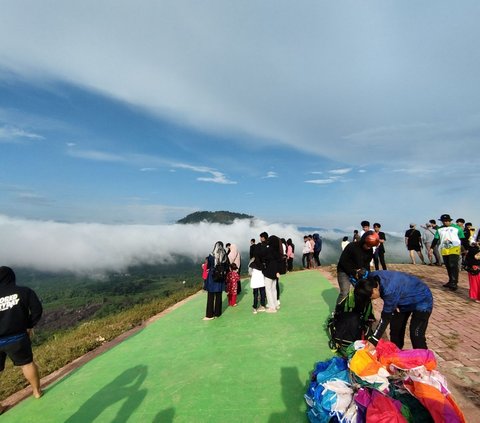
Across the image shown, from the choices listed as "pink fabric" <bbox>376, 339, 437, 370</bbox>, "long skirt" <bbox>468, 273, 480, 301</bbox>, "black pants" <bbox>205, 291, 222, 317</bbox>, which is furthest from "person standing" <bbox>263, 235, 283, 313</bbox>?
"long skirt" <bbox>468, 273, 480, 301</bbox>

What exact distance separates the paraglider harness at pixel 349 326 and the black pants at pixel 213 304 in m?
3.34

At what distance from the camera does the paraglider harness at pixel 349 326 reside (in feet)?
15.2

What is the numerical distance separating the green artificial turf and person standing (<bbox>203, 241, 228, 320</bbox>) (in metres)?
0.37

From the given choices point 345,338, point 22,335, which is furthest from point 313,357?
point 22,335

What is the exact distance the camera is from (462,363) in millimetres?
4309

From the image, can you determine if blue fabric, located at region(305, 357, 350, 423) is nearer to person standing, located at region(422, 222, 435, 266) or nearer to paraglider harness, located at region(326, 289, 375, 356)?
paraglider harness, located at region(326, 289, 375, 356)

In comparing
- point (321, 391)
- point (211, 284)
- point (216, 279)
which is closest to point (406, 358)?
point (321, 391)

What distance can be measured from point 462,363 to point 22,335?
6.32 metres

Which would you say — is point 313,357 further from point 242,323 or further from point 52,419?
point 52,419

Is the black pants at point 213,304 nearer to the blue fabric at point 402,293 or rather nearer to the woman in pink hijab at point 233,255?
the woman in pink hijab at point 233,255

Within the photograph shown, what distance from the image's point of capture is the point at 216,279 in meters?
7.45

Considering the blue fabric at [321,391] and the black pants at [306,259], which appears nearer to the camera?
the blue fabric at [321,391]

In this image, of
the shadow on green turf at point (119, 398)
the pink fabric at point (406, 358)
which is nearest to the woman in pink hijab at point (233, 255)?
the shadow on green turf at point (119, 398)

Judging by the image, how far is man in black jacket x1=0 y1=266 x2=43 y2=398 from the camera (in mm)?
4129
